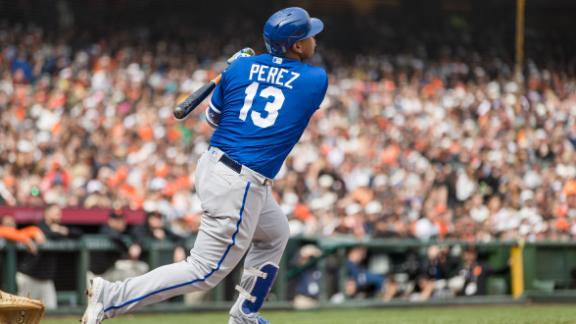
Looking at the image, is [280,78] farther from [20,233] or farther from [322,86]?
[20,233]

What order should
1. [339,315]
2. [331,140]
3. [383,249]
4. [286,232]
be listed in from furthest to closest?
[331,140] < [383,249] < [339,315] < [286,232]

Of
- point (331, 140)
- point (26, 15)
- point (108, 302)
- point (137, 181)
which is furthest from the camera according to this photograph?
point (26, 15)

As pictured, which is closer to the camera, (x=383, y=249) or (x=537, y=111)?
(x=383, y=249)

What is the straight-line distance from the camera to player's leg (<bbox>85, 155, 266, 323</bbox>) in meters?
5.69

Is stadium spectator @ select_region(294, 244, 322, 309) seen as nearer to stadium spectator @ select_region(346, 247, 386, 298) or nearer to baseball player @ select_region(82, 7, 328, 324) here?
stadium spectator @ select_region(346, 247, 386, 298)

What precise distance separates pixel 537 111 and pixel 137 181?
9.81 m

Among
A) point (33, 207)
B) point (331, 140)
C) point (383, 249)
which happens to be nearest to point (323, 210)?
point (383, 249)

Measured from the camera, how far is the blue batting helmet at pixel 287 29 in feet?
19.5

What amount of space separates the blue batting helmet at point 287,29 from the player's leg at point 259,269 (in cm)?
94

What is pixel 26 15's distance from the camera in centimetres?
2119

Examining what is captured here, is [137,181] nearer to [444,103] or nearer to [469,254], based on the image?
[469,254]

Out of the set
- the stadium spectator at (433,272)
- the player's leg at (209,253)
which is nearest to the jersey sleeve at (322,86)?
the player's leg at (209,253)

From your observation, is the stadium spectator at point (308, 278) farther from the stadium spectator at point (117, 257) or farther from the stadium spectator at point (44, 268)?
the stadium spectator at point (44, 268)

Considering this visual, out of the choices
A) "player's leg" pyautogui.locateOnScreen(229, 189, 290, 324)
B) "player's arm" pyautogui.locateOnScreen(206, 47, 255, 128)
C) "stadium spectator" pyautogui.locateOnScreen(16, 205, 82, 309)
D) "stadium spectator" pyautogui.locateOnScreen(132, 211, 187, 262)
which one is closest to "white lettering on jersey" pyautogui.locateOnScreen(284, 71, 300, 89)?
"player's arm" pyautogui.locateOnScreen(206, 47, 255, 128)
